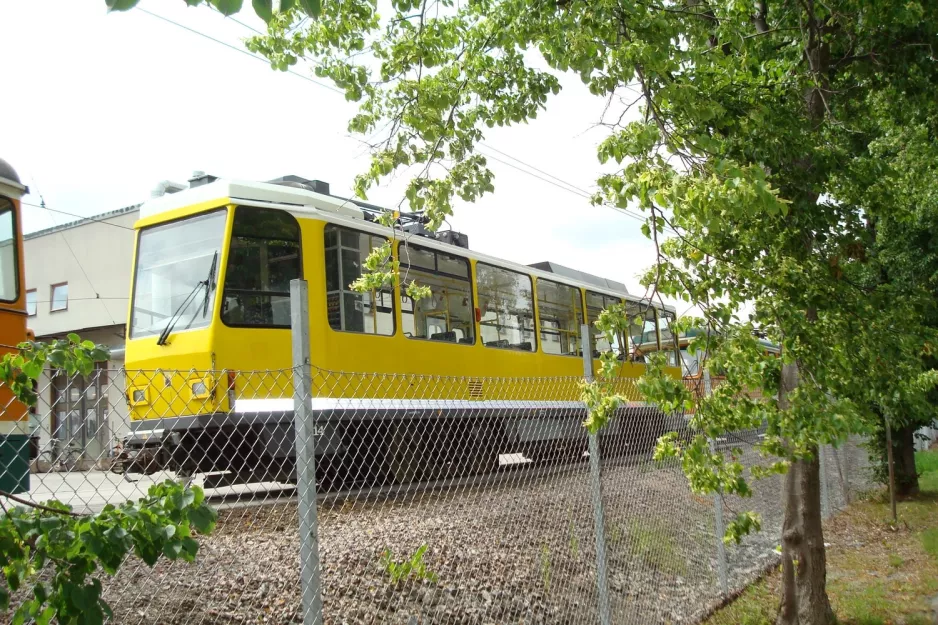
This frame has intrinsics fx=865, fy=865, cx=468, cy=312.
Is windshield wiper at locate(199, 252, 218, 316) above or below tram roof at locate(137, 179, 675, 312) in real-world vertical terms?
below

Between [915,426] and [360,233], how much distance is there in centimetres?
1051

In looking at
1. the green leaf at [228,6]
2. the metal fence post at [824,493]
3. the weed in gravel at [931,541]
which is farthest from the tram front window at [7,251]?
the weed in gravel at [931,541]

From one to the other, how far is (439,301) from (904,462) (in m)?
8.82

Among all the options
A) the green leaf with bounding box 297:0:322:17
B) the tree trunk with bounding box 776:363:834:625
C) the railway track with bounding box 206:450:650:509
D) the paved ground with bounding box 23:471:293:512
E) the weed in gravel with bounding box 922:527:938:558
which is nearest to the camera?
the green leaf with bounding box 297:0:322:17

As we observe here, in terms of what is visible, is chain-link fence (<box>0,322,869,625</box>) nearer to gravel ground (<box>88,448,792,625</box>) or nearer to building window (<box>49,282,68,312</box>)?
gravel ground (<box>88,448,792,625</box>)

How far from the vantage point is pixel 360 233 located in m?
10.1

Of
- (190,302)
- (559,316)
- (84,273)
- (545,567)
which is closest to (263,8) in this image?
(545,567)

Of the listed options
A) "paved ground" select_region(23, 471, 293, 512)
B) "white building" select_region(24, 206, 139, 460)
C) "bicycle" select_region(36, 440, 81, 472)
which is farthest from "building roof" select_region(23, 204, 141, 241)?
"bicycle" select_region(36, 440, 81, 472)

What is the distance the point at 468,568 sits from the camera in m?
5.50

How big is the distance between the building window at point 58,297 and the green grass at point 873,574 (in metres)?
23.5

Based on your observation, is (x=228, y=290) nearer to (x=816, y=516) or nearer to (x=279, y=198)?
(x=279, y=198)

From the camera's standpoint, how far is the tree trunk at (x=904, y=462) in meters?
14.4

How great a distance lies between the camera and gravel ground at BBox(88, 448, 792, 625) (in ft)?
14.9

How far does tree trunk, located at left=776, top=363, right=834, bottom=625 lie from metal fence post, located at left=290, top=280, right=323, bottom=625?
4.08 m
